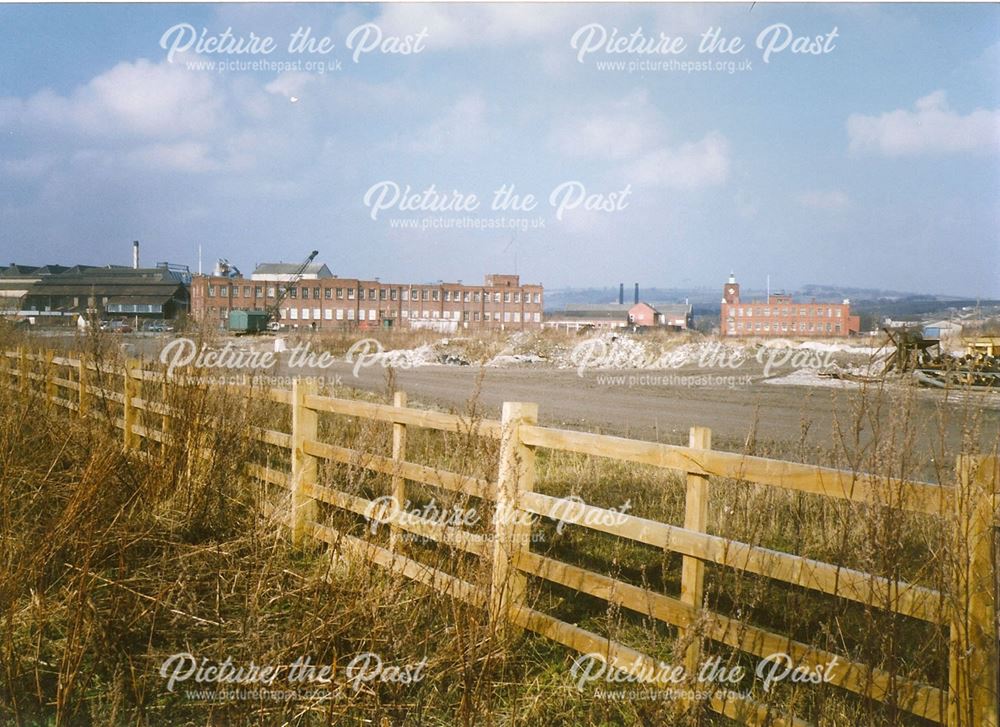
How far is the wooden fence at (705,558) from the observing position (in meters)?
2.67

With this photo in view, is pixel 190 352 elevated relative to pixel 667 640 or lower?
elevated

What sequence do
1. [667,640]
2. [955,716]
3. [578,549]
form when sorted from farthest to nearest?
Answer: [578,549], [667,640], [955,716]

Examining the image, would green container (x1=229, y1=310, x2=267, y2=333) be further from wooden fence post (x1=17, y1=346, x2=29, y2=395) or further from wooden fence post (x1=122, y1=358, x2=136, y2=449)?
wooden fence post (x1=122, y1=358, x2=136, y2=449)

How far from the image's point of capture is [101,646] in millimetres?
3822

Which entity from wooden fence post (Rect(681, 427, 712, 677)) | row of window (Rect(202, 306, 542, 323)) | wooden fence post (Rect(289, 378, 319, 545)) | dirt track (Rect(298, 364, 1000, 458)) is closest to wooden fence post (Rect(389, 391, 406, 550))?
wooden fence post (Rect(289, 378, 319, 545))

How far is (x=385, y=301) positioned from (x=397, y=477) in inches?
3532

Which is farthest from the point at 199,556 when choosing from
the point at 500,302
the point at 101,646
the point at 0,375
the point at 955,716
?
the point at 500,302

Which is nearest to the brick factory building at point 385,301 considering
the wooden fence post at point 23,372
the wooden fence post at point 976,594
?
the wooden fence post at point 23,372

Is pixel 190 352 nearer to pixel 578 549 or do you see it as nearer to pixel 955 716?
pixel 578 549

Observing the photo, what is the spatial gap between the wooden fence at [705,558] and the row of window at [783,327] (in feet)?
289

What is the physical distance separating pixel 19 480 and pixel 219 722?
10.7 ft

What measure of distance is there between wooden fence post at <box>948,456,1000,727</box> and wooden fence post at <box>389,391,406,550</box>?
2.65 m

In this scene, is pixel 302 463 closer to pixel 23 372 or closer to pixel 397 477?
pixel 397 477

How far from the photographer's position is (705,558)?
352 cm
